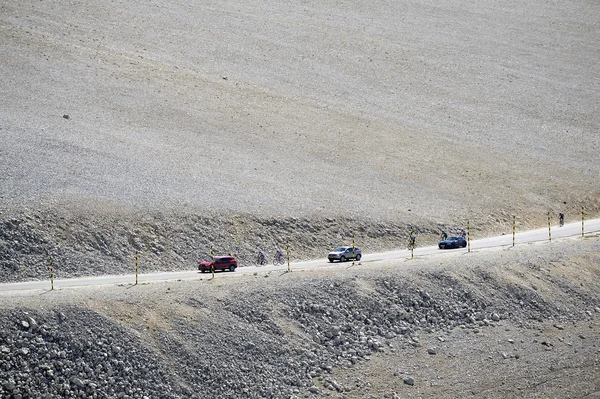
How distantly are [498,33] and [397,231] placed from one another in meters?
54.7

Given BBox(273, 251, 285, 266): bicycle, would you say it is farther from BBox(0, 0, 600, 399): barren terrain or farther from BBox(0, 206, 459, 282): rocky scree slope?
BBox(0, 0, 600, 399): barren terrain

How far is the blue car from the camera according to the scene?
47.3m

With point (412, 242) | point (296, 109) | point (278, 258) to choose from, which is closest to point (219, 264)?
point (278, 258)

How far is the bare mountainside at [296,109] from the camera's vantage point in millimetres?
51250

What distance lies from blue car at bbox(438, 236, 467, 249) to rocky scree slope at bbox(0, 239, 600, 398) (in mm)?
4789

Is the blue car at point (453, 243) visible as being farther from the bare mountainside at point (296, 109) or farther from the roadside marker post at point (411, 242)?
the bare mountainside at point (296, 109)

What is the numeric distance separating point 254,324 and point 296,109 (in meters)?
36.8

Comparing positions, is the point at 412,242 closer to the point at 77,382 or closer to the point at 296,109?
the point at 77,382

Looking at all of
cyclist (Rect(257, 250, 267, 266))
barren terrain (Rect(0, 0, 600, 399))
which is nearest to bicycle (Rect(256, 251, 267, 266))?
cyclist (Rect(257, 250, 267, 266))

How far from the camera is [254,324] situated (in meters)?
34.1

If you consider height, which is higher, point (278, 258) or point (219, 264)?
point (219, 264)

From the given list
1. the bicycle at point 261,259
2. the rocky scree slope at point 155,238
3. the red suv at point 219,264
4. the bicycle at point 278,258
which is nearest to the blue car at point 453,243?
the rocky scree slope at point 155,238

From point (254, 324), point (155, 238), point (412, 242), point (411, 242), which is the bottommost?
point (254, 324)

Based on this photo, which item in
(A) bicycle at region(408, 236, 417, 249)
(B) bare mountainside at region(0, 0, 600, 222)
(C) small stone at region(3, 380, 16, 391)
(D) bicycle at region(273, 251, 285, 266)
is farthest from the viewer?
(B) bare mountainside at region(0, 0, 600, 222)
